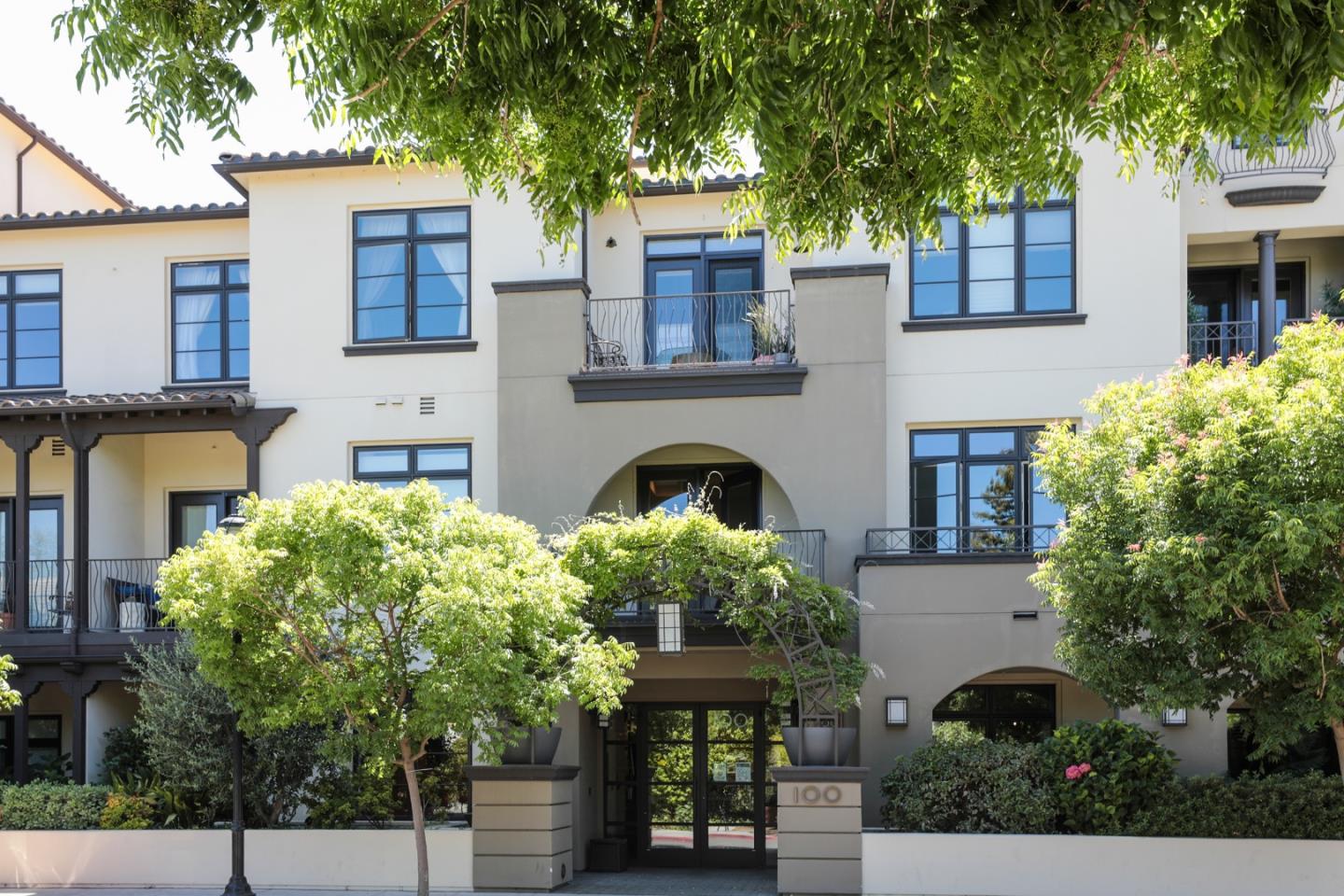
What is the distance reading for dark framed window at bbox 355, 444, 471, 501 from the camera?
20.5 m

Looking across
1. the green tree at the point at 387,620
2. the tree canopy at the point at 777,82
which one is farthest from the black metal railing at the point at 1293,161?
the tree canopy at the point at 777,82

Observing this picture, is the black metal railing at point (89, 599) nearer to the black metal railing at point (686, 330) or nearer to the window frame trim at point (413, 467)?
the window frame trim at point (413, 467)

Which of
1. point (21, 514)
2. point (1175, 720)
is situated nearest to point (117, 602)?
point (21, 514)

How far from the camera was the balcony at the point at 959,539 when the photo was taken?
61.2 feet

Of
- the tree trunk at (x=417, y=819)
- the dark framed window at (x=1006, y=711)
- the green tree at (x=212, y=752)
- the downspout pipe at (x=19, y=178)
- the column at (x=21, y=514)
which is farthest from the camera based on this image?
the downspout pipe at (x=19, y=178)

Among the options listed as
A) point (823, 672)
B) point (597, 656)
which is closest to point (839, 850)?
point (823, 672)

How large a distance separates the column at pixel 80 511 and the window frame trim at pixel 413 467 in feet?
12.5

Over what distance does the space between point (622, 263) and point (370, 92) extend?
46.8ft

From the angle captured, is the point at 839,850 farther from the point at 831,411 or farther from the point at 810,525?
the point at 831,411

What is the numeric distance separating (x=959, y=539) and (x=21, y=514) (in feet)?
44.6

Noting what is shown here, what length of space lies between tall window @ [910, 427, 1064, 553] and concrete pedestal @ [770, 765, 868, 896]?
13.0 ft

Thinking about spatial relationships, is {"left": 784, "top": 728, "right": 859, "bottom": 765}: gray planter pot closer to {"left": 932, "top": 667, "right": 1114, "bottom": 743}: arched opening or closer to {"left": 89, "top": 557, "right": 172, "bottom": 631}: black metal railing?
{"left": 932, "top": 667, "right": 1114, "bottom": 743}: arched opening

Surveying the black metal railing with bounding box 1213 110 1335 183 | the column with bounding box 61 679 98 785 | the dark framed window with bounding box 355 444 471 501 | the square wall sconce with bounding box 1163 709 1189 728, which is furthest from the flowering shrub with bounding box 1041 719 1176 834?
the column with bounding box 61 679 98 785

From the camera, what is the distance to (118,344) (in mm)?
22125
